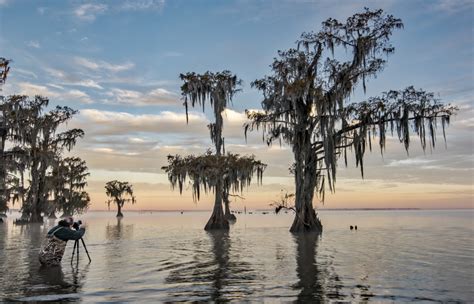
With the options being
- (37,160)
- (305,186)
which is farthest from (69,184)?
(305,186)

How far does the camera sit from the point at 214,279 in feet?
36.6

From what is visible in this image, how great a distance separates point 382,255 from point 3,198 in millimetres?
58792

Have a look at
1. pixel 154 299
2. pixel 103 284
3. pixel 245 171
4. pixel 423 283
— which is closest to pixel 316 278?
pixel 423 283

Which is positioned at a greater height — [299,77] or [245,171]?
[299,77]

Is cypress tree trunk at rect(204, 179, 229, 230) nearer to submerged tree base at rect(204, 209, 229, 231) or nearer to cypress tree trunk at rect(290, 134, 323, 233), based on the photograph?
submerged tree base at rect(204, 209, 229, 231)

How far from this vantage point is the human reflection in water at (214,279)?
9.13m

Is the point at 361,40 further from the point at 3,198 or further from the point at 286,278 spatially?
the point at 3,198

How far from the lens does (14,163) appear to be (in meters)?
40.4

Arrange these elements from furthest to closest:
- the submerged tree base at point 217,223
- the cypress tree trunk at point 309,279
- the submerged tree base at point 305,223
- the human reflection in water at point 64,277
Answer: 1. the submerged tree base at point 217,223
2. the submerged tree base at point 305,223
3. the human reflection in water at point 64,277
4. the cypress tree trunk at point 309,279

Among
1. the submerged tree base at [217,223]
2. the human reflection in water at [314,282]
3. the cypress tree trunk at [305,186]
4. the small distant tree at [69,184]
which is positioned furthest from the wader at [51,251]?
the small distant tree at [69,184]

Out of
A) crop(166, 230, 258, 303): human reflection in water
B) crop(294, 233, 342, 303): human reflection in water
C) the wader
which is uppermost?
the wader

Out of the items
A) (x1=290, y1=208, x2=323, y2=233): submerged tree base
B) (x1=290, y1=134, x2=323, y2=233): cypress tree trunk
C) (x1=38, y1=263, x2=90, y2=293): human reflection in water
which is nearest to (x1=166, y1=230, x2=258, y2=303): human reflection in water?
(x1=38, y1=263, x2=90, y2=293): human reflection in water

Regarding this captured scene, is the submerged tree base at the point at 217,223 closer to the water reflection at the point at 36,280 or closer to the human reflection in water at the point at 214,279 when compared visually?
the human reflection in water at the point at 214,279

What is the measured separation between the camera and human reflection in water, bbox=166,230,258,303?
30.0ft
